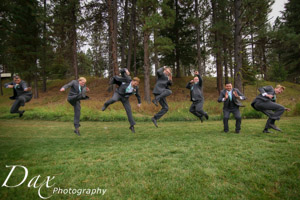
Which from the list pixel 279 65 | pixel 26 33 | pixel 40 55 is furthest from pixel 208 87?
pixel 26 33

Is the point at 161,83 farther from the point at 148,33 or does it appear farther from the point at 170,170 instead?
the point at 148,33

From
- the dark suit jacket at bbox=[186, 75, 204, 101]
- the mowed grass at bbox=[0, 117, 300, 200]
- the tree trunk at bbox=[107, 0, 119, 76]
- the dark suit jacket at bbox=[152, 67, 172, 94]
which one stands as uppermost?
the tree trunk at bbox=[107, 0, 119, 76]

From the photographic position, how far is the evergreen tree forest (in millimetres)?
13836

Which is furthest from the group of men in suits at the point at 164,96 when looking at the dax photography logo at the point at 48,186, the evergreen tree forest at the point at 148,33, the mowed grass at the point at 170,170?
the evergreen tree forest at the point at 148,33

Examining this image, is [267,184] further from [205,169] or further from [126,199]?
[126,199]

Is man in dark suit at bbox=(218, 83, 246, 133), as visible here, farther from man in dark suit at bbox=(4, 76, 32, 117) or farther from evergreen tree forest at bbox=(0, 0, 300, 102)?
man in dark suit at bbox=(4, 76, 32, 117)

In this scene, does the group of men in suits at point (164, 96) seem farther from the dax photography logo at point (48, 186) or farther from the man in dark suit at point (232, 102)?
the dax photography logo at point (48, 186)

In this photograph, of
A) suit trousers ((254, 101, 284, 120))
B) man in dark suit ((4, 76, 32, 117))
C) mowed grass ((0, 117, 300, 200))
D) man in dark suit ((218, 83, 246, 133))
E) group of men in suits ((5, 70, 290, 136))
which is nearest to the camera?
mowed grass ((0, 117, 300, 200))

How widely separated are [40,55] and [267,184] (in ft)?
85.7

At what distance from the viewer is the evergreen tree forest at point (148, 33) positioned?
13836mm

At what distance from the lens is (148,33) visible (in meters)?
16.4

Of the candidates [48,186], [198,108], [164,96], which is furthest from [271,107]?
[48,186]

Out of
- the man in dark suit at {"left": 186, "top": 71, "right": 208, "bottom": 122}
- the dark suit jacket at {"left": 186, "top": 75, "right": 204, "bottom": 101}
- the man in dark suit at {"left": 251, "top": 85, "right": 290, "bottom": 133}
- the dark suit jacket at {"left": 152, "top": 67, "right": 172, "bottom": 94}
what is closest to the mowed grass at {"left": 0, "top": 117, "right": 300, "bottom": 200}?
the man in dark suit at {"left": 251, "top": 85, "right": 290, "bottom": 133}

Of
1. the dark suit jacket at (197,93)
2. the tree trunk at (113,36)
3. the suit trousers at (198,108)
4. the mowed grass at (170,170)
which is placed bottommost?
the mowed grass at (170,170)
